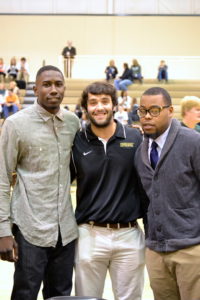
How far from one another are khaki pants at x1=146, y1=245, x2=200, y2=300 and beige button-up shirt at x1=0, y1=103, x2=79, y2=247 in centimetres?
54

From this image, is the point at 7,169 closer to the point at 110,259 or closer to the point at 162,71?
the point at 110,259

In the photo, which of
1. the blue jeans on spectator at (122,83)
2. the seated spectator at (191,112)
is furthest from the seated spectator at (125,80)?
the seated spectator at (191,112)

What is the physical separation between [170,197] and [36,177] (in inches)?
31.2

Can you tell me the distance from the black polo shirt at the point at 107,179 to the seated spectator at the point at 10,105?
1242 cm

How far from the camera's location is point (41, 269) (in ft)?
10.3

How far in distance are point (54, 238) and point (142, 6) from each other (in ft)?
65.2

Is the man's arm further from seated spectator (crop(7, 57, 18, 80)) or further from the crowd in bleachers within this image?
seated spectator (crop(7, 57, 18, 80))

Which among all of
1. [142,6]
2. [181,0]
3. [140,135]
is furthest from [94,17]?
[140,135]

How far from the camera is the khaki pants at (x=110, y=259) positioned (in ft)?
10.5

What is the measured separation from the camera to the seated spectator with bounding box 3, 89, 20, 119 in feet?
50.5

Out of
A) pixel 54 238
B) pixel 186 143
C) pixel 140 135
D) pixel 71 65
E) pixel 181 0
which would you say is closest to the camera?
pixel 186 143

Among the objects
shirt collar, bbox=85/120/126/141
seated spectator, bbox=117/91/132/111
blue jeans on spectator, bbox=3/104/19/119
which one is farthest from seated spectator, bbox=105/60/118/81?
shirt collar, bbox=85/120/126/141

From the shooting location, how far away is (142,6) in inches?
859

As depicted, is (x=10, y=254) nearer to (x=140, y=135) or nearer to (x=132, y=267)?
(x=132, y=267)
